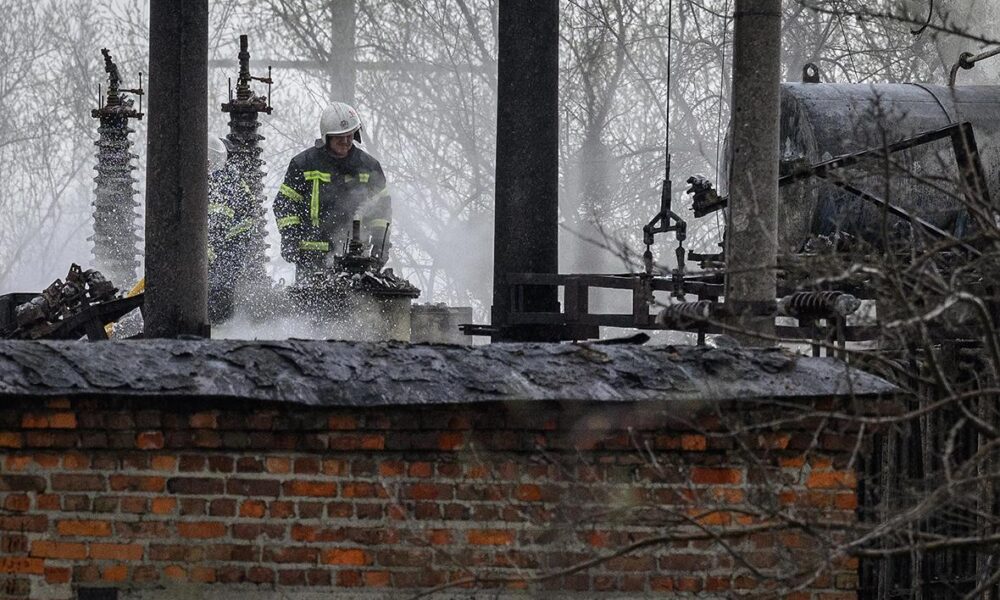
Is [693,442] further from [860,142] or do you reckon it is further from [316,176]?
[316,176]

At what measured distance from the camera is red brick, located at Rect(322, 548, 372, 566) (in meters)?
5.64

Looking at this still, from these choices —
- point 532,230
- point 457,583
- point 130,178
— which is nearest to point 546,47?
point 532,230

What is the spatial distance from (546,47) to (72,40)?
921 inches

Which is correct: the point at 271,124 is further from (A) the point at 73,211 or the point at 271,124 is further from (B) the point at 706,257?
(B) the point at 706,257

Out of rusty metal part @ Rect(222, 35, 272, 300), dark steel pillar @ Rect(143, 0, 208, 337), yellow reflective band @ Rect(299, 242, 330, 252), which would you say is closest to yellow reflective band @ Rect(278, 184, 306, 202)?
yellow reflective band @ Rect(299, 242, 330, 252)

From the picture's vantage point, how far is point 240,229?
1611cm

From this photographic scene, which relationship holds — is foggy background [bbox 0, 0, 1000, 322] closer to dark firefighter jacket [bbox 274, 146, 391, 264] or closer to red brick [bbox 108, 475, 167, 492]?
dark firefighter jacket [bbox 274, 146, 391, 264]

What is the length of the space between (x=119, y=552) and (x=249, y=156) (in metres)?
11.2

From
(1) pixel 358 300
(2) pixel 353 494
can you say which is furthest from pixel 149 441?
(1) pixel 358 300

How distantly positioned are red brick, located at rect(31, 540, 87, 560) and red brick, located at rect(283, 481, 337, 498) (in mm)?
737

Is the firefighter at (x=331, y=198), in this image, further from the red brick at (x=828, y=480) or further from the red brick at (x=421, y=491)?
the red brick at (x=828, y=480)

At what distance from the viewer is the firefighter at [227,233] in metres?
15.2

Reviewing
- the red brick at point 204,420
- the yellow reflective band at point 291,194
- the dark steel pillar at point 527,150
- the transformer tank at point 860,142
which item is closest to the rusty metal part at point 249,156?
the yellow reflective band at point 291,194

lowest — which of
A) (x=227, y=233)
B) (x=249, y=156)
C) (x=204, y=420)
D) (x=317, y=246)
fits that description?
(x=204, y=420)
